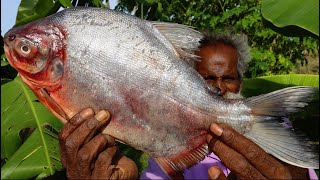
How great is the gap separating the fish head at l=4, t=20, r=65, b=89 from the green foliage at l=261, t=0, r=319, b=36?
1.27 meters

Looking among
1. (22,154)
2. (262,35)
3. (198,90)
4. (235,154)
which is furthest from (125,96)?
(262,35)

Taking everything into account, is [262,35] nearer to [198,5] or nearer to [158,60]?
[198,5]

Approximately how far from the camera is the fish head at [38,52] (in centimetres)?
175

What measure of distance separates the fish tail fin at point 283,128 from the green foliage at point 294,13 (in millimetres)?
886

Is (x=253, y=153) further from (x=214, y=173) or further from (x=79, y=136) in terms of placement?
(x=79, y=136)

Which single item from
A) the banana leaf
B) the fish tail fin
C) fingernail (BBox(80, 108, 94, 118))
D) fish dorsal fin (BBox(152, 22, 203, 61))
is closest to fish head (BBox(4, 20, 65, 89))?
fingernail (BBox(80, 108, 94, 118))

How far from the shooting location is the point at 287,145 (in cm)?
169

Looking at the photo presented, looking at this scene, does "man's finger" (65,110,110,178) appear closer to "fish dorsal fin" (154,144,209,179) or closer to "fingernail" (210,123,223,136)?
"fish dorsal fin" (154,144,209,179)

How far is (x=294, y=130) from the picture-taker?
1.72 metres

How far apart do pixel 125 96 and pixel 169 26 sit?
277 millimetres

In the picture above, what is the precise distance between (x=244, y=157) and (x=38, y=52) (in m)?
0.79

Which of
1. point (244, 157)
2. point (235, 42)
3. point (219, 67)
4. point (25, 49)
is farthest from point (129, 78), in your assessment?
point (235, 42)

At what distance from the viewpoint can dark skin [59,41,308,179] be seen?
5.84ft

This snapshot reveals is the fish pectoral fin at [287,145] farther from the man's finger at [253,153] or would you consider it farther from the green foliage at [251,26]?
the green foliage at [251,26]
